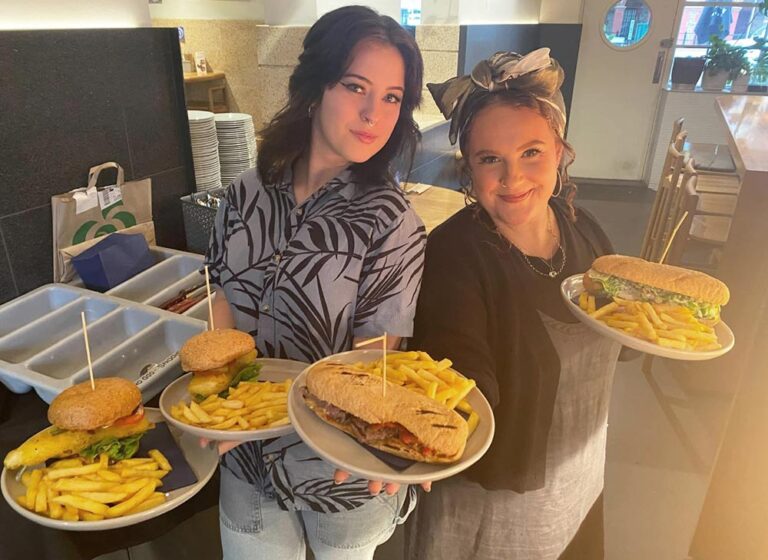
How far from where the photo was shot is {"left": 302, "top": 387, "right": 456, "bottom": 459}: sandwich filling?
94 centimetres

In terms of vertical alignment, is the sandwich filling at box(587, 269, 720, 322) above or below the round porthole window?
below

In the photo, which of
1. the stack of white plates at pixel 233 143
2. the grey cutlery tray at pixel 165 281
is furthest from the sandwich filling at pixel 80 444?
the stack of white plates at pixel 233 143

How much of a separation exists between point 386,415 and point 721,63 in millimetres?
6775

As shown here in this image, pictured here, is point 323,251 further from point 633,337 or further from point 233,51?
point 233,51

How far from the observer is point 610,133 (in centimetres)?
685

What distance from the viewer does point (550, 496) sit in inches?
53.8

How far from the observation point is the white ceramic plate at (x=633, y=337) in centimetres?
112

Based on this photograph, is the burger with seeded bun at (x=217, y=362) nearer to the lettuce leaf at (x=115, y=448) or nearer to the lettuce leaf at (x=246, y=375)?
the lettuce leaf at (x=246, y=375)

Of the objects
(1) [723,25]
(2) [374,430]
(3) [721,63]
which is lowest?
(2) [374,430]

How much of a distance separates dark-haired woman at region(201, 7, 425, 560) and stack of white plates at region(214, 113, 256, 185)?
1416mm

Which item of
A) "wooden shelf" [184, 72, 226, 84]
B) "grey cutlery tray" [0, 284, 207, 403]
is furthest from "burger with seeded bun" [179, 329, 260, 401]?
Answer: "wooden shelf" [184, 72, 226, 84]

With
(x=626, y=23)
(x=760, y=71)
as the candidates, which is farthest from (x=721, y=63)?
(x=626, y=23)

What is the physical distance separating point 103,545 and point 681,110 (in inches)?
271

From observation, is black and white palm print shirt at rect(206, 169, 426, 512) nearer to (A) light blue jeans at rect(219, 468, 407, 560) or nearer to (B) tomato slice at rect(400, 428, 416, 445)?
(A) light blue jeans at rect(219, 468, 407, 560)
